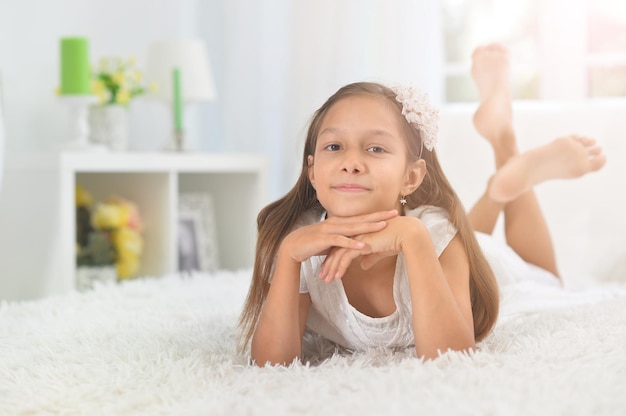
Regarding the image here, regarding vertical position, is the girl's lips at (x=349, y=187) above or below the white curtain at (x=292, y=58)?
below

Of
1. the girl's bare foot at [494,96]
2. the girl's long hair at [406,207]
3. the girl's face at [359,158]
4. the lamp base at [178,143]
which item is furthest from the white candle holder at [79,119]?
the girl's face at [359,158]

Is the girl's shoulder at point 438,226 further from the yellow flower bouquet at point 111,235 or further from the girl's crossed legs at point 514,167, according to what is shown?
the yellow flower bouquet at point 111,235

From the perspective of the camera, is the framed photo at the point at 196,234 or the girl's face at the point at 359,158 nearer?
the girl's face at the point at 359,158

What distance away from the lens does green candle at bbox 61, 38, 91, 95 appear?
97.3 inches

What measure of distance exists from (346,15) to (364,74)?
0.69 ft

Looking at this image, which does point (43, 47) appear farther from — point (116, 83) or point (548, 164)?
point (548, 164)

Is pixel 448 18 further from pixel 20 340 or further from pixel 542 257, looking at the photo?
pixel 20 340

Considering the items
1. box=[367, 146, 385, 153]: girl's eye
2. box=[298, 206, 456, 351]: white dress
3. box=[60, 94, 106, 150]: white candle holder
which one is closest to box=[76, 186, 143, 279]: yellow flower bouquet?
box=[60, 94, 106, 150]: white candle holder

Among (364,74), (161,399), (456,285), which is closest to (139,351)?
(161,399)

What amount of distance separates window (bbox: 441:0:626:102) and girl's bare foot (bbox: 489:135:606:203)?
1.01 metres

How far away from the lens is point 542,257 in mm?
1926

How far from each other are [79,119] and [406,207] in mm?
1452

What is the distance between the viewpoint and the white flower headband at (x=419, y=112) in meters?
1.29

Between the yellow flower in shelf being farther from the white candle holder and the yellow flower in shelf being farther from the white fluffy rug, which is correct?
the white fluffy rug
